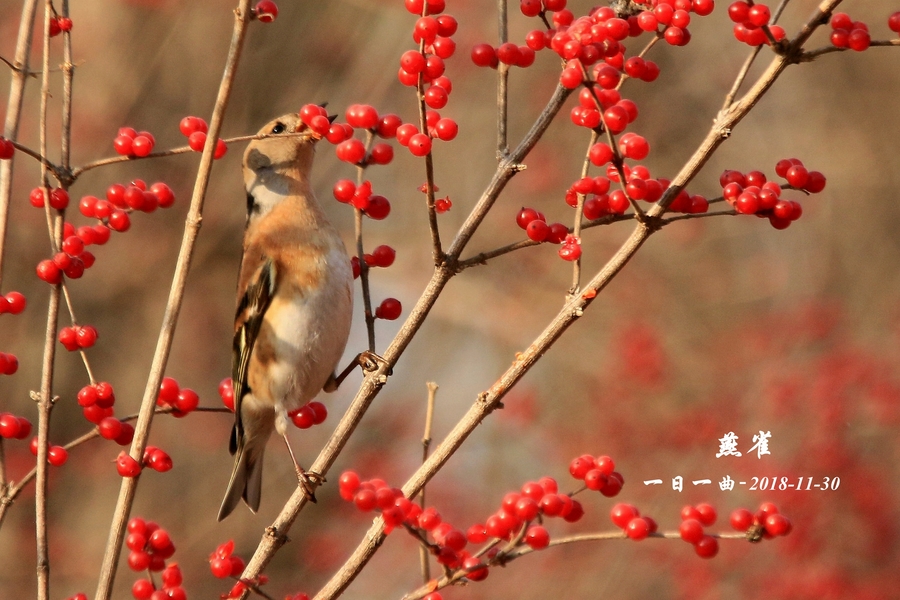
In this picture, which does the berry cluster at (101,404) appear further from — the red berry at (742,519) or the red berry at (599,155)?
the red berry at (742,519)

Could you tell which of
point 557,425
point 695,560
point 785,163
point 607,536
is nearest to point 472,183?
point 557,425

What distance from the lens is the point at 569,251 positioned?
1935mm

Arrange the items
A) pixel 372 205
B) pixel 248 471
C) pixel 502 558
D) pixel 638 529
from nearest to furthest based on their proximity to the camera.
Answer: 1. pixel 502 558
2. pixel 638 529
3. pixel 372 205
4. pixel 248 471

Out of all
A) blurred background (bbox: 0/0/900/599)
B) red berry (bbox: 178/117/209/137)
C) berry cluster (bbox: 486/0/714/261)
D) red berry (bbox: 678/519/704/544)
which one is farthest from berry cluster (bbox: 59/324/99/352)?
blurred background (bbox: 0/0/900/599)

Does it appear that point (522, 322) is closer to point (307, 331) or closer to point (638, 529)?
point (307, 331)

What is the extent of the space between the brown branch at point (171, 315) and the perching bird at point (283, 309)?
1247 millimetres

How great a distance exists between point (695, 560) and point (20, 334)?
4.36 meters

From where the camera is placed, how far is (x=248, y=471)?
3549mm

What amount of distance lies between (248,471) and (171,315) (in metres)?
1.85

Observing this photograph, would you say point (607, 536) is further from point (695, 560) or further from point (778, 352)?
point (778, 352)

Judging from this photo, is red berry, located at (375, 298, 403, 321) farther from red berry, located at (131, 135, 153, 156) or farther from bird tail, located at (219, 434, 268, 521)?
bird tail, located at (219, 434, 268, 521)

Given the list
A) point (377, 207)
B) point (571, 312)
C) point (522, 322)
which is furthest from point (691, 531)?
point (522, 322)

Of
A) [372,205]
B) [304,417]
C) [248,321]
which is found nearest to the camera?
[372,205]

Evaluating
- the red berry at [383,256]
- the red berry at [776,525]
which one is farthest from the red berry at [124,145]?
the red berry at [776,525]
